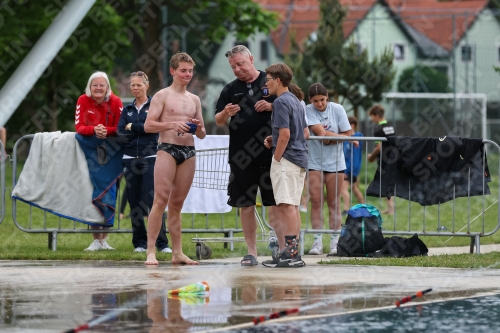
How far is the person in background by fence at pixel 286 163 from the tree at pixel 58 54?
23.8 meters

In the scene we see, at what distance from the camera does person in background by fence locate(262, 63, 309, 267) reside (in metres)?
9.48

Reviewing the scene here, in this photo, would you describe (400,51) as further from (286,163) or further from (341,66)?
(286,163)

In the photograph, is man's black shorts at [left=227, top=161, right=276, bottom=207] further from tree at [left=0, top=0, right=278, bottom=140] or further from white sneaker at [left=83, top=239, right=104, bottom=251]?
tree at [left=0, top=0, right=278, bottom=140]

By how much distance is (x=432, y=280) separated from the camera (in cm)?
838

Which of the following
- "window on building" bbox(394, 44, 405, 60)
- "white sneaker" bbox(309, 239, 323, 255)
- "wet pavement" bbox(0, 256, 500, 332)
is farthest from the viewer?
"window on building" bbox(394, 44, 405, 60)

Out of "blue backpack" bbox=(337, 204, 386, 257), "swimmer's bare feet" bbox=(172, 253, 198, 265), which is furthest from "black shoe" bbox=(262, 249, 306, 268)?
"blue backpack" bbox=(337, 204, 386, 257)

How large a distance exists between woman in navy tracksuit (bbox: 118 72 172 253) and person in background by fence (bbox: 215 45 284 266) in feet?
4.59

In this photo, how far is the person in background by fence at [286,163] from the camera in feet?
31.1

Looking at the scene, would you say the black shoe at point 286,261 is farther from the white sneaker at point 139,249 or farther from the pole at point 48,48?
the pole at point 48,48

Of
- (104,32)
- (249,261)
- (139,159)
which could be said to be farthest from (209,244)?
(104,32)

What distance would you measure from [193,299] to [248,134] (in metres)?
2.83

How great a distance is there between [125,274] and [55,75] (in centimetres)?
3013

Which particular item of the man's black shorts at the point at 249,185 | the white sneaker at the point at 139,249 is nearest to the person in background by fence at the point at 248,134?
the man's black shorts at the point at 249,185

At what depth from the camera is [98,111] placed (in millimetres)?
11555
